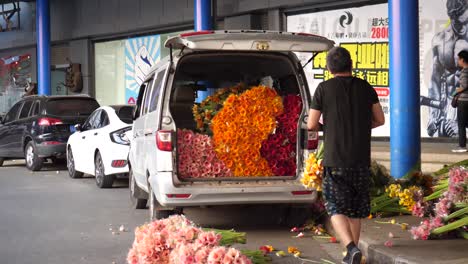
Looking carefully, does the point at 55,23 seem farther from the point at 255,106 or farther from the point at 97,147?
the point at 255,106

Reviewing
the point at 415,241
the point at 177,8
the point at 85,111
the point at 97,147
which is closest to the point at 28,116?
the point at 85,111

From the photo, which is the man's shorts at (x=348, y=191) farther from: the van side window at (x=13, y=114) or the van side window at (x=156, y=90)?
the van side window at (x=13, y=114)

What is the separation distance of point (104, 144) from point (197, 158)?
197 inches

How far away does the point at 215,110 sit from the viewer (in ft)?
28.8

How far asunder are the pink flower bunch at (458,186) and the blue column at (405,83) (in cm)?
394

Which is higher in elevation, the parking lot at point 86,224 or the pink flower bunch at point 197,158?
the pink flower bunch at point 197,158

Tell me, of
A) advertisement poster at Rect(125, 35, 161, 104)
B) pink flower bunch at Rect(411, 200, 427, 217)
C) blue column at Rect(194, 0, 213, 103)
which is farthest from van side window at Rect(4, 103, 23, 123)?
pink flower bunch at Rect(411, 200, 427, 217)

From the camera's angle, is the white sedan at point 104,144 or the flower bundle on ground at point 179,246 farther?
the white sedan at point 104,144

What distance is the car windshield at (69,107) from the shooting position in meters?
16.5

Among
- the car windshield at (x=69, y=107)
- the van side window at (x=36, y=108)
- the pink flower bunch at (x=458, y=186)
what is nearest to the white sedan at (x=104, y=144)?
the car windshield at (x=69, y=107)

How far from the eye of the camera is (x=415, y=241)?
6910 millimetres

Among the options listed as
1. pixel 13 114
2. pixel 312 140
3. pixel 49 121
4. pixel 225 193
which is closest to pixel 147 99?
pixel 225 193

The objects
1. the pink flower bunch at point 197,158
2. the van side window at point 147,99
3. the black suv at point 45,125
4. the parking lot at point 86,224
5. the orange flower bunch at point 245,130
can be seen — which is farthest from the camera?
the black suv at point 45,125

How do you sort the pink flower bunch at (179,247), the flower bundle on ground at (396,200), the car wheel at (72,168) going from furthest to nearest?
the car wheel at (72,168), the flower bundle on ground at (396,200), the pink flower bunch at (179,247)
